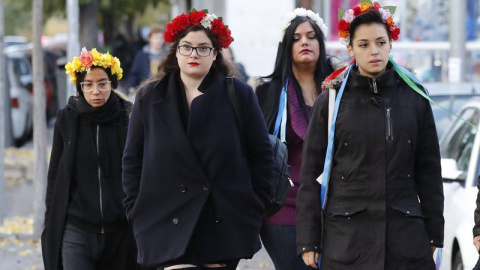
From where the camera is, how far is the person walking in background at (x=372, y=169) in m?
4.88

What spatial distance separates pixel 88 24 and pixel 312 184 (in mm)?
20214

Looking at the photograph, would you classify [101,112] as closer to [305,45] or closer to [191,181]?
[305,45]

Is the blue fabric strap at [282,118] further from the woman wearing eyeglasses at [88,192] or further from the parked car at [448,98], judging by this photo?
the parked car at [448,98]

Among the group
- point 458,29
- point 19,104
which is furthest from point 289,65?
point 19,104

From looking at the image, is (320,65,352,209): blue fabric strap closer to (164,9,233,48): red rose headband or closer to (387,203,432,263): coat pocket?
(387,203,432,263): coat pocket

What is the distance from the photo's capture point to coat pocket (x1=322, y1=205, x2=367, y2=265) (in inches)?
193

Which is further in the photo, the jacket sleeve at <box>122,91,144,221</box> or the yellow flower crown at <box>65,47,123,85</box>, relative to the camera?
the yellow flower crown at <box>65,47,123,85</box>

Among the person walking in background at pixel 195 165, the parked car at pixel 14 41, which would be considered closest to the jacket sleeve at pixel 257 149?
the person walking in background at pixel 195 165

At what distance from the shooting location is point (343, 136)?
495 centimetres

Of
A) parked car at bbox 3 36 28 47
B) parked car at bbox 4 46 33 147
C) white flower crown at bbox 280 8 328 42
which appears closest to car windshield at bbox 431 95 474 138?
white flower crown at bbox 280 8 328 42

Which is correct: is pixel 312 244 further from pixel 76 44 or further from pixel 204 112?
pixel 76 44

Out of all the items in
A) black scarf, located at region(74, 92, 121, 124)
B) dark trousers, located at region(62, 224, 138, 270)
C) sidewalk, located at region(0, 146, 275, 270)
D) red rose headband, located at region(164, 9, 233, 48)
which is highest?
red rose headband, located at region(164, 9, 233, 48)

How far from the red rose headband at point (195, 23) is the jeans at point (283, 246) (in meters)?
1.20

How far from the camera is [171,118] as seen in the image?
16.5ft
